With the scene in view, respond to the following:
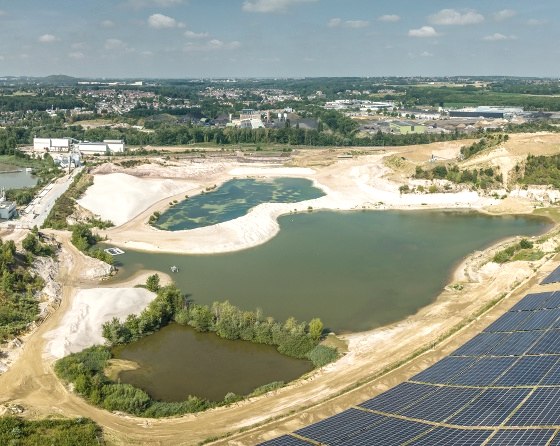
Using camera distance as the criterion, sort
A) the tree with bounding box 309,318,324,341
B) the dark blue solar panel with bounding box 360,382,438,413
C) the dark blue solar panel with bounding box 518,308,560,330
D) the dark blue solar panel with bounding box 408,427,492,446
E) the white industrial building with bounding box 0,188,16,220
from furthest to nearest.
Result: the white industrial building with bounding box 0,188,16,220, the tree with bounding box 309,318,324,341, the dark blue solar panel with bounding box 518,308,560,330, the dark blue solar panel with bounding box 360,382,438,413, the dark blue solar panel with bounding box 408,427,492,446

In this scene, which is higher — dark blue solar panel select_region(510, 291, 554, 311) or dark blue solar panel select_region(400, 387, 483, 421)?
dark blue solar panel select_region(510, 291, 554, 311)

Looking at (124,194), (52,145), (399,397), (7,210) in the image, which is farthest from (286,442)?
(52,145)

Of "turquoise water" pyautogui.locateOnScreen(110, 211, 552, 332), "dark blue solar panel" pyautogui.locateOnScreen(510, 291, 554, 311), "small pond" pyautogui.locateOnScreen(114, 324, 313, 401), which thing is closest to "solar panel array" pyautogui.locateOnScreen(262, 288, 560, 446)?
"dark blue solar panel" pyautogui.locateOnScreen(510, 291, 554, 311)

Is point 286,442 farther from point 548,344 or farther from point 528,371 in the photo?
point 548,344

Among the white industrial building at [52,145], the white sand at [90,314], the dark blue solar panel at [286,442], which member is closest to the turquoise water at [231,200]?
the white sand at [90,314]

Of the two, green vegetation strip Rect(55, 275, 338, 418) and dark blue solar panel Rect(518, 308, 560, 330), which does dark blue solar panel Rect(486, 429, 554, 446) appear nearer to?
dark blue solar panel Rect(518, 308, 560, 330)

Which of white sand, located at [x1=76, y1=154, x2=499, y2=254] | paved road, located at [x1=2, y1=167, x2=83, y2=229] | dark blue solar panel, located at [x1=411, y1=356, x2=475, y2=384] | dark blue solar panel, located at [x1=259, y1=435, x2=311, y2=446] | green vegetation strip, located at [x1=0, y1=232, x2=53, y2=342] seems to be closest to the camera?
dark blue solar panel, located at [x1=259, y1=435, x2=311, y2=446]

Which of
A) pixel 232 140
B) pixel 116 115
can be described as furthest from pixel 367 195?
pixel 116 115
